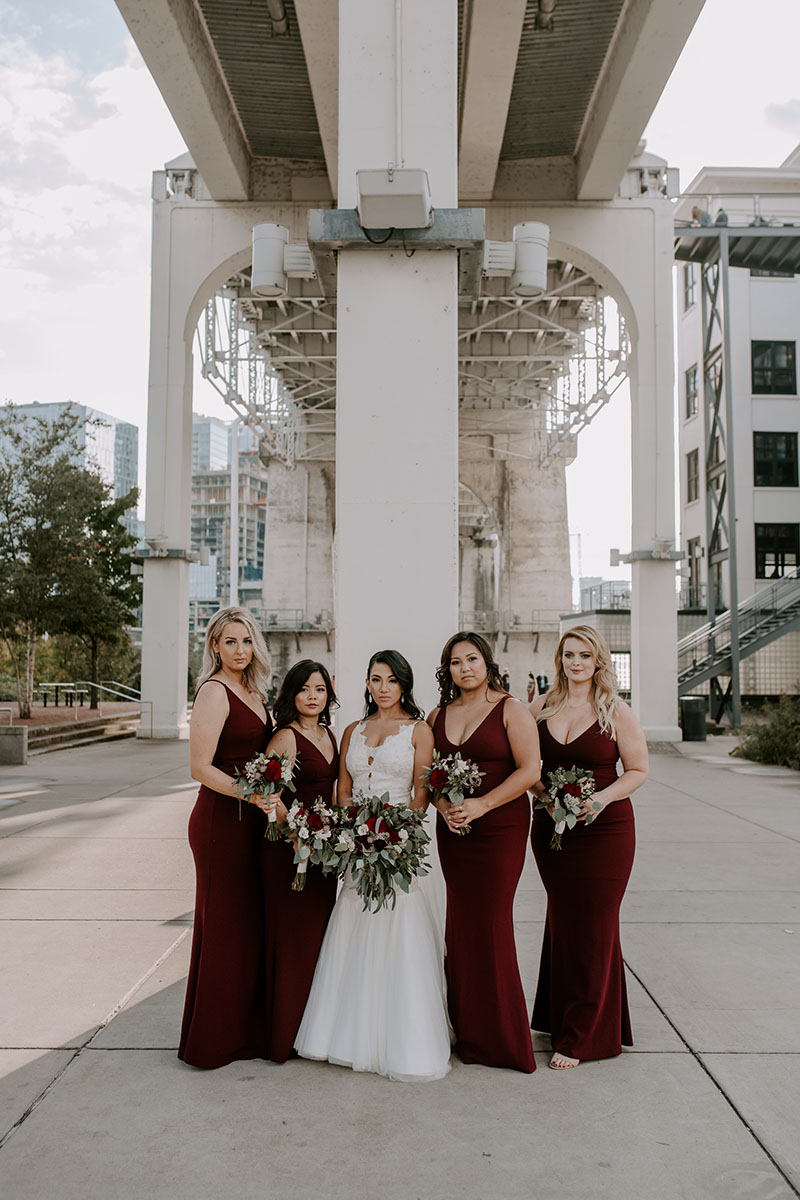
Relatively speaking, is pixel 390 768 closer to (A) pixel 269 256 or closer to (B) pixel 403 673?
(B) pixel 403 673

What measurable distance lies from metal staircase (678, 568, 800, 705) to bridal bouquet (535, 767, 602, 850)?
21.9 m

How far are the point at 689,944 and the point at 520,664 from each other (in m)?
41.7

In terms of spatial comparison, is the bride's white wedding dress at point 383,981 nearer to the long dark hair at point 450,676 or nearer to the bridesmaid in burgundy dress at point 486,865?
the bridesmaid in burgundy dress at point 486,865

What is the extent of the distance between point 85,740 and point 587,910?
19980mm

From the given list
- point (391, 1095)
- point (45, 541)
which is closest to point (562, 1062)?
point (391, 1095)

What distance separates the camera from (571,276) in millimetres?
28047

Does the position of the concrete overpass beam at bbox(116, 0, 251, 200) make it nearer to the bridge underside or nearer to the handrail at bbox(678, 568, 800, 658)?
the bridge underside

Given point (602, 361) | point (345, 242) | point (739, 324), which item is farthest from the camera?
point (739, 324)

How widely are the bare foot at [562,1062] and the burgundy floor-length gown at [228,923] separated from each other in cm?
134

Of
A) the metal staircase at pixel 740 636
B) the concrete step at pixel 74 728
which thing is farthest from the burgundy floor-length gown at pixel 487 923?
the metal staircase at pixel 740 636

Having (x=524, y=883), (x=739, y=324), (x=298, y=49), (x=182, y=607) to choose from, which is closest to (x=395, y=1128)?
(x=524, y=883)

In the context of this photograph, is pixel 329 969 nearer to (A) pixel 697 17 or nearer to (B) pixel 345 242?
(B) pixel 345 242

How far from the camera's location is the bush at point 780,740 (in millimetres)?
18455

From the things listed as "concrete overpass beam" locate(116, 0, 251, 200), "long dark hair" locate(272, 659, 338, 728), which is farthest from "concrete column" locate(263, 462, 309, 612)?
"long dark hair" locate(272, 659, 338, 728)
